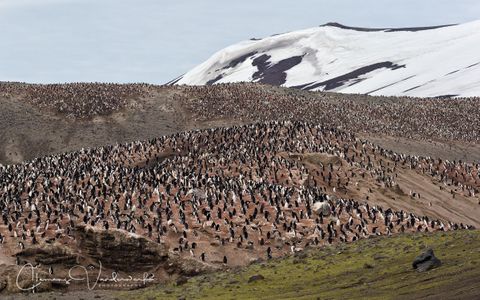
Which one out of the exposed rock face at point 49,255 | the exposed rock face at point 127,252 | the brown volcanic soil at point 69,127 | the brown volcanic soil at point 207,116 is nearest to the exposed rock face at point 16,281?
the exposed rock face at point 49,255

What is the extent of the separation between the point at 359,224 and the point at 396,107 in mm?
100824

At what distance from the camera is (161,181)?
68.4 m

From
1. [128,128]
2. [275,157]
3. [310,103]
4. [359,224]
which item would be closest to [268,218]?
[359,224]

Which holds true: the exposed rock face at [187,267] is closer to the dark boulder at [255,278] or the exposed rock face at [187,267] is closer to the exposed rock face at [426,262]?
the dark boulder at [255,278]

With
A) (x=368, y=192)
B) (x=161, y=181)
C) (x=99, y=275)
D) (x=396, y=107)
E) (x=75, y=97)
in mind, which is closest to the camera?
(x=99, y=275)

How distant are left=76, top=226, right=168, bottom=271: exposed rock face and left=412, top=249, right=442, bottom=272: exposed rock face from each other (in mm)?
18290

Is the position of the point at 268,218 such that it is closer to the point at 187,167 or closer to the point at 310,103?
the point at 187,167

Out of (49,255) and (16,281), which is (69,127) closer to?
(49,255)

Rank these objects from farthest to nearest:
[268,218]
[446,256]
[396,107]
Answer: [396,107] → [268,218] → [446,256]

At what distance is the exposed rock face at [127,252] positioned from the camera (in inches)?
2023

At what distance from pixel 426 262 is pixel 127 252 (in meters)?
21.3

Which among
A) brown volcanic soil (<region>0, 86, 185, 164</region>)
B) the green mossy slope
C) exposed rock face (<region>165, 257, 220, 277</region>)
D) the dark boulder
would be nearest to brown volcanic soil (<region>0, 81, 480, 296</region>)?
brown volcanic soil (<region>0, 86, 185, 164</region>)

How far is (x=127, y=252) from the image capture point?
169ft

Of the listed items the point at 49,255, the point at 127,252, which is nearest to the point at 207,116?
the point at 127,252
